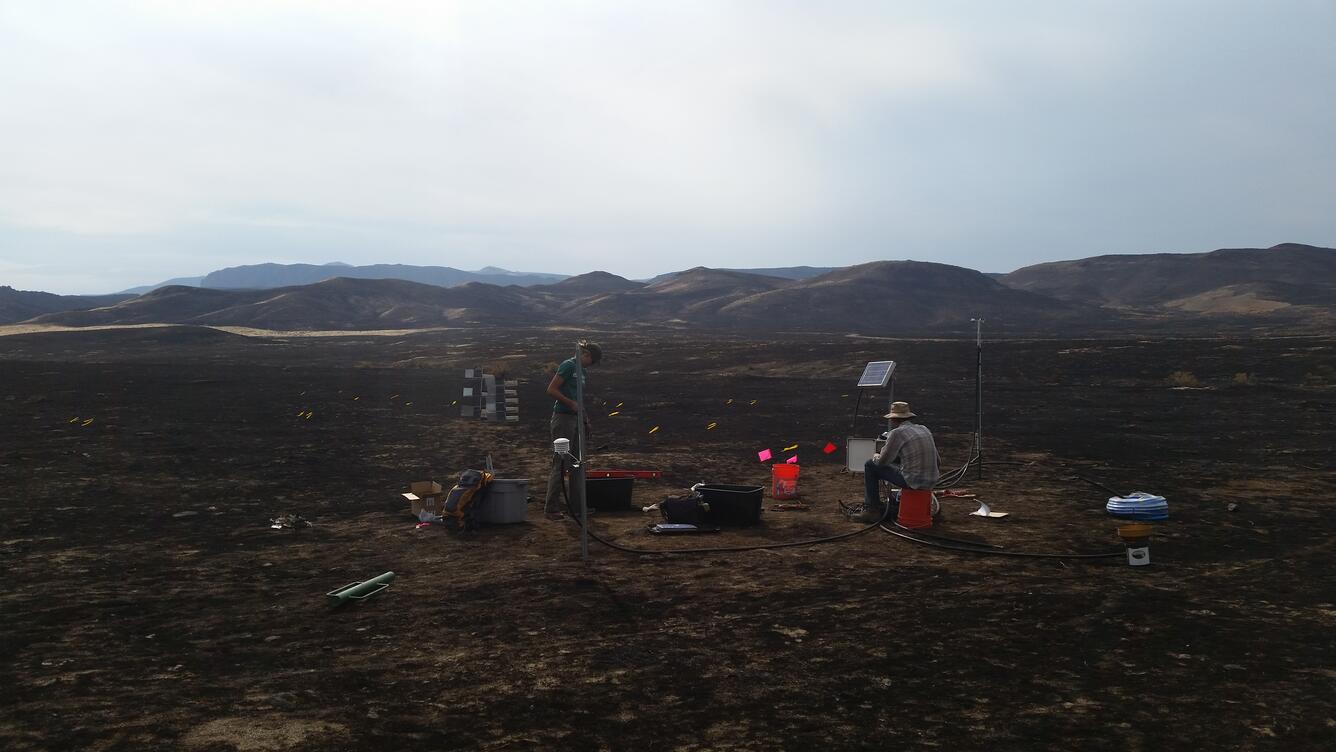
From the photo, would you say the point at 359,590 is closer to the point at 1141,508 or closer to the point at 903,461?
the point at 903,461

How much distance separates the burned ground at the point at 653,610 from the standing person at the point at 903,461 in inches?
27.8

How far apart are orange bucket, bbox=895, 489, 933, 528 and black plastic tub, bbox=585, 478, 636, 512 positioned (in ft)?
10.7

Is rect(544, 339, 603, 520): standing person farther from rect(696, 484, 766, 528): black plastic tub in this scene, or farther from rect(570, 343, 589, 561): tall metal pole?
rect(696, 484, 766, 528): black plastic tub

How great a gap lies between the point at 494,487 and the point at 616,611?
11.7 feet

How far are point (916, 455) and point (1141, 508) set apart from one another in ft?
8.46

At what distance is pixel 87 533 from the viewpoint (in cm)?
969

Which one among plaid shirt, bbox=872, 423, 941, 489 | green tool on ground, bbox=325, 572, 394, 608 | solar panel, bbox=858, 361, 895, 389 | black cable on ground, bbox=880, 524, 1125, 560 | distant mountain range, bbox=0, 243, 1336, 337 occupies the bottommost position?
black cable on ground, bbox=880, 524, 1125, 560

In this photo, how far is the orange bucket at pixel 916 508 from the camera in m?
9.66

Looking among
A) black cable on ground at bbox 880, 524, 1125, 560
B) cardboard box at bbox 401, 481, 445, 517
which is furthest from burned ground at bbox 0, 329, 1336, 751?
cardboard box at bbox 401, 481, 445, 517

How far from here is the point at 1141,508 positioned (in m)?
9.68

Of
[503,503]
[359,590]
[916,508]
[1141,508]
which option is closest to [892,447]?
[916,508]

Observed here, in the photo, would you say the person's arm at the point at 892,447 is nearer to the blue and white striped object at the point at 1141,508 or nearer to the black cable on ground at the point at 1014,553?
the black cable on ground at the point at 1014,553

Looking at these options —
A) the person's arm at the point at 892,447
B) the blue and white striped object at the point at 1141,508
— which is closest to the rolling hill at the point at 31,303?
the person's arm at the point at 892,447

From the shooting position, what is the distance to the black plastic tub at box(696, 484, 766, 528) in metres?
10.0
